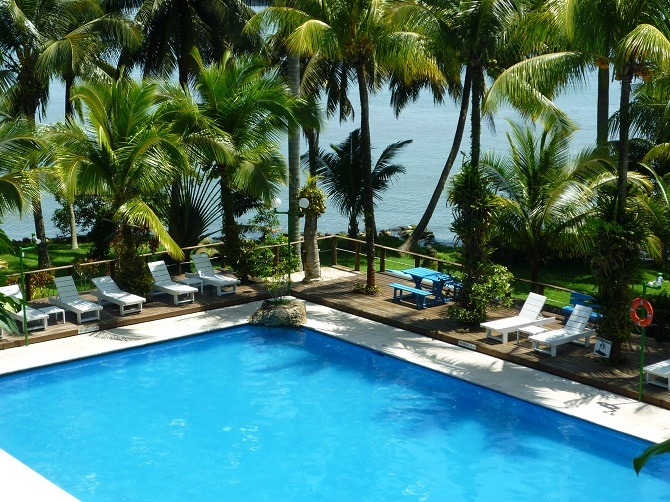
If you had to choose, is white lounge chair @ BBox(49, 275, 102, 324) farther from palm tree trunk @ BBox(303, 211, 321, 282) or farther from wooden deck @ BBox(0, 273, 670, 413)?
palm tree trunk @ BBox(303, 211, 321, 282)

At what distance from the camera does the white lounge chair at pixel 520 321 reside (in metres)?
16.3

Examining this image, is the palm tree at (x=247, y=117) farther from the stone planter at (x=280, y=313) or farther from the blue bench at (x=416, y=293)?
the blue bench at (x=416, y=293)

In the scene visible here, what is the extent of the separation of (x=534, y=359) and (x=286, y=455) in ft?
17.5

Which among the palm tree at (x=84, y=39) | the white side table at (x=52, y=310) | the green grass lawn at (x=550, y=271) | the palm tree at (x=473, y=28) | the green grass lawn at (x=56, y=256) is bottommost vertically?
the green grass lawn at (x=550, y=271)

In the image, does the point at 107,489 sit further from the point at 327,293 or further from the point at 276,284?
the point at 327,293

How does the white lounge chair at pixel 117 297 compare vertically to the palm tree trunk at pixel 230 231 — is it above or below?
below

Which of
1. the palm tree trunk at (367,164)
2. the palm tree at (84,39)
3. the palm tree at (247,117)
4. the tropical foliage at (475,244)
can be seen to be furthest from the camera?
the palm tree at (84,39)

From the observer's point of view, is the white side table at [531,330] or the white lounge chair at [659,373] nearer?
the white lounge chair at [659,373]

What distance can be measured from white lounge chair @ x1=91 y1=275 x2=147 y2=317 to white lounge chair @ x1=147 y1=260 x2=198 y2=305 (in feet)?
2.23

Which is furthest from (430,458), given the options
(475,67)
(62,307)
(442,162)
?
(442,162)

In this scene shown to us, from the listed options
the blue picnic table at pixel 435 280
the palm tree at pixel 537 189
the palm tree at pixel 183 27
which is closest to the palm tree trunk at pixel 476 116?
the palm tree at pixel 537 189

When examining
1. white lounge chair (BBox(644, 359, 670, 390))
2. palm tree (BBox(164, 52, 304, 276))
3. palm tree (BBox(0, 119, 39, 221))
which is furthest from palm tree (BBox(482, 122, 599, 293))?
palm tree (BBox(0, 119, 39, 221))

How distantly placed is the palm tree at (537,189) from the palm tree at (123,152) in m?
6.97

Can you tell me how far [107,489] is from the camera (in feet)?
37.6
